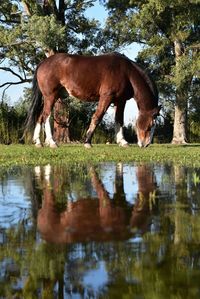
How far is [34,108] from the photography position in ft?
54.2

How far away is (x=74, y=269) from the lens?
2576 millimetres

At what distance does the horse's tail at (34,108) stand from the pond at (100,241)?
10465mm

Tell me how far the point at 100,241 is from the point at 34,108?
44.8ft

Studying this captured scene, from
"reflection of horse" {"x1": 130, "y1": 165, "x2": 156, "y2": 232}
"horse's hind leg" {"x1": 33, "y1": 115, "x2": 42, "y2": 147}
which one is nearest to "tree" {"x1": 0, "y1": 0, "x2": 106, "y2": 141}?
"horse's hind leg" {"x1": 33, "y1": 115, "x2": 42, "y2": 147}

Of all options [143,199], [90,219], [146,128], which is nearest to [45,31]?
[146,128]

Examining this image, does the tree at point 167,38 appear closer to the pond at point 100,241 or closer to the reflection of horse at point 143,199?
the reflection of horse at point 143,199

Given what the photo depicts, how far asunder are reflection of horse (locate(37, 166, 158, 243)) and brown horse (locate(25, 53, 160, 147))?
10.1m

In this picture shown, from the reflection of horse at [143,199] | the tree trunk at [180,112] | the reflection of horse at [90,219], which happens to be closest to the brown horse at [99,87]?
the reflection of horse at [143,199]

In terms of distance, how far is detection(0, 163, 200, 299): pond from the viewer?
234cm

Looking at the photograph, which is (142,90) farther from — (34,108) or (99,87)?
(34,108)

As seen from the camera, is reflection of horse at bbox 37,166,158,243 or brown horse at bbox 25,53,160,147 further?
brown horse at bbox 25,53,160,147

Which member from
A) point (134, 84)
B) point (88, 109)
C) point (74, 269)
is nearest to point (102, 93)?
point (134, 84)

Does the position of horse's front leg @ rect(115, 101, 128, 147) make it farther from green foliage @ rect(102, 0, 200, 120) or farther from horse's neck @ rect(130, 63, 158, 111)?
green foliage @ rect(102, 0, 200, 120)

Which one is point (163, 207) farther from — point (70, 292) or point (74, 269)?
point (70, 292)
